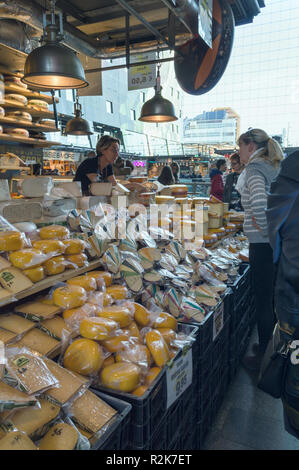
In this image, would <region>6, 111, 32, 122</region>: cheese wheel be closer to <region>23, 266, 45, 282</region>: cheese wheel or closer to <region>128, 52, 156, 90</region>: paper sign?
<region>128, 52, 156, 90</region>: paper sign

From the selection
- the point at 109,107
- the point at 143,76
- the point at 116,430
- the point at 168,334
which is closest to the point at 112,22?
the point at 143,76

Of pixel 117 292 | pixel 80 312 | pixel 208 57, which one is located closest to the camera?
pixel 80 312

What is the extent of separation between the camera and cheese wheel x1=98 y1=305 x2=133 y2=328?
1.32 metres

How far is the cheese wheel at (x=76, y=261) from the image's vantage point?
1.54m

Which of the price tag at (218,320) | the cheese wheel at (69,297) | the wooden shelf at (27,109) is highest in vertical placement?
the wooden shelf at (27,109)

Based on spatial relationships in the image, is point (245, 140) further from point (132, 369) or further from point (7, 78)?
point (7, 78)

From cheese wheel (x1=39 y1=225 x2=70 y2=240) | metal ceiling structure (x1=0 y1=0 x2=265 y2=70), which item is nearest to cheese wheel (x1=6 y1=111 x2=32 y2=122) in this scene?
metal ceiling structure (x1=0 y1=0 x2=265 y2=70)

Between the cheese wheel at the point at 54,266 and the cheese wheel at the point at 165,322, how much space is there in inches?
19.9

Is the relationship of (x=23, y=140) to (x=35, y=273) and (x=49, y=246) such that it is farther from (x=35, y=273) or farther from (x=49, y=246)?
(x=35, y=273)

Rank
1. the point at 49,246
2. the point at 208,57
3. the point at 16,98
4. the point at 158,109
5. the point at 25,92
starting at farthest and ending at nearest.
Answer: the point at 25,92 → the point at 16,98 → the point at 158,109 → the point at 208,57 → the point at 49,246

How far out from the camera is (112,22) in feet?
10.9

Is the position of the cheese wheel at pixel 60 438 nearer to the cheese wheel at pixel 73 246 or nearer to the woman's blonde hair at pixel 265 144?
the cheese wheel at pixel 73 246

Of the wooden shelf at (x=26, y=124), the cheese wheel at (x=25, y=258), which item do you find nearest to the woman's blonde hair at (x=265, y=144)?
the cheese wheel at (x=25, y=258)

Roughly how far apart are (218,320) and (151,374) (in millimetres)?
767
